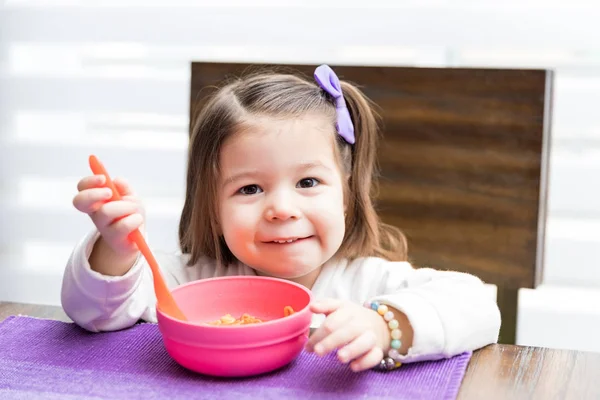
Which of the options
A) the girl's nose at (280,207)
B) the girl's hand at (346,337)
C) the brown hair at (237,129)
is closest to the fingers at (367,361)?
the girl's hand at (346,337)

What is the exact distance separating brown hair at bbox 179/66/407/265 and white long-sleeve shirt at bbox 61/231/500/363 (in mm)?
65

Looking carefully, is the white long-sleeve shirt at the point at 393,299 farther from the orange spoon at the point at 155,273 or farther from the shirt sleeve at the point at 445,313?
the orange spoon at the point at 155,273

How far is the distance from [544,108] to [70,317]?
923 mm

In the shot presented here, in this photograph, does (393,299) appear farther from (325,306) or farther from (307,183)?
(307,183)

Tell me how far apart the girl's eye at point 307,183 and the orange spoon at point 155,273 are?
26 cm

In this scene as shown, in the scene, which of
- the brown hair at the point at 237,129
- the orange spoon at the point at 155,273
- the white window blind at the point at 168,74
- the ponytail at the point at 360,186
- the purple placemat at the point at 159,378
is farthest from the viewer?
the white window blind at the point at 168,74

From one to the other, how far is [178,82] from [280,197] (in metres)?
1.43

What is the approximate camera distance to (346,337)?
784 millimetres

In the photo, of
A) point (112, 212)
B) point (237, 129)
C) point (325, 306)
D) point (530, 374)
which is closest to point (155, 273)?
point (112, 212)

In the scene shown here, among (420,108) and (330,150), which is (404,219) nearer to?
(420,108)

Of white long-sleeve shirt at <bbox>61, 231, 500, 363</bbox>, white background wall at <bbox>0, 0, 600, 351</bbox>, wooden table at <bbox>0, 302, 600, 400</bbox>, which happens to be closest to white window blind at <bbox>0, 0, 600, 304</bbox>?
white background wall at <bbox>0, 0, 600, 351</bbox>

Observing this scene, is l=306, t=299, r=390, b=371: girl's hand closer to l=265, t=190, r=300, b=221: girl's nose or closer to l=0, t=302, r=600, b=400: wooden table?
l=0, t=302, r=600, b=400: wooden table

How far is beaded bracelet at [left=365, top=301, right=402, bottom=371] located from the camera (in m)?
0.82

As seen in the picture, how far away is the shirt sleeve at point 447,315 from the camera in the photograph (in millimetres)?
843
